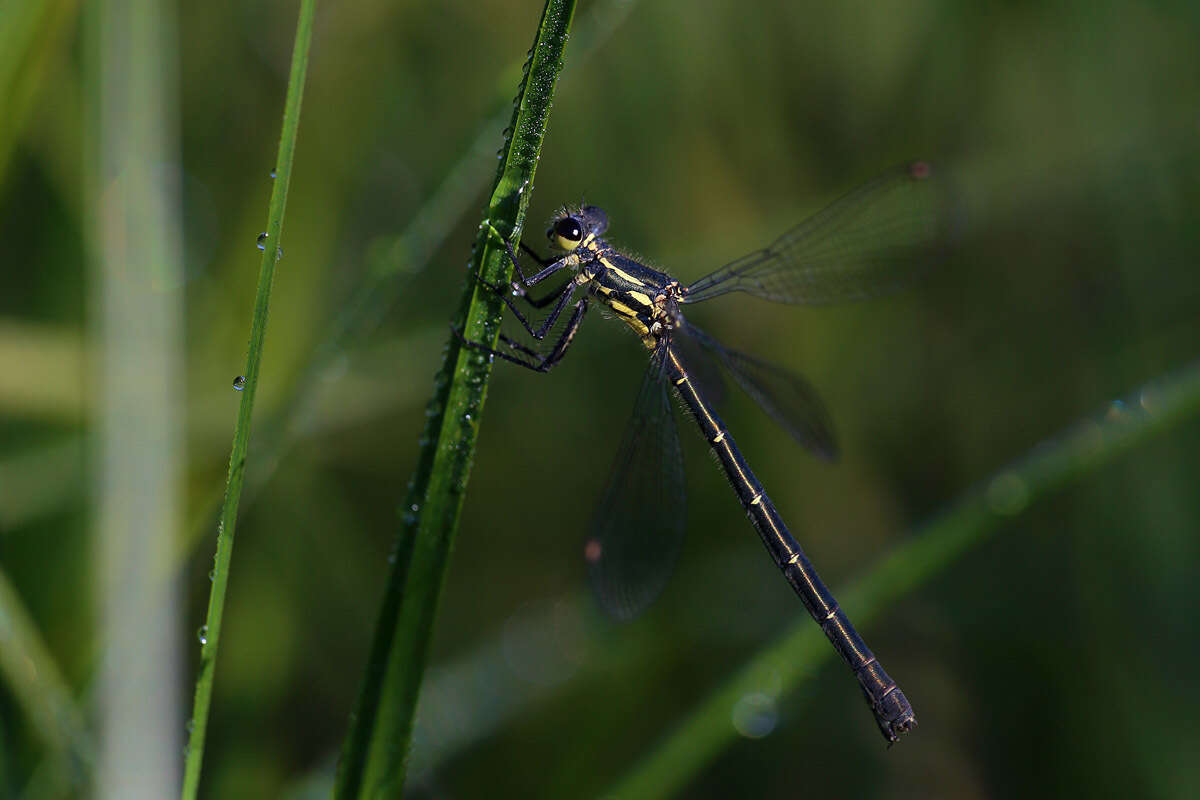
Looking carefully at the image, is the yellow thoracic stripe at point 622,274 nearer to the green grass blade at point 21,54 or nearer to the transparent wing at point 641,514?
the transparent wing at point 641,514

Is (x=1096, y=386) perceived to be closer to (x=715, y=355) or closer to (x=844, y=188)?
(x=844, y=188)

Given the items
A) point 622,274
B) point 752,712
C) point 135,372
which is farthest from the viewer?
point 622,274

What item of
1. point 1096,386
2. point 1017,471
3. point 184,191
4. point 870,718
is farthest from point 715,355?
point 184,191

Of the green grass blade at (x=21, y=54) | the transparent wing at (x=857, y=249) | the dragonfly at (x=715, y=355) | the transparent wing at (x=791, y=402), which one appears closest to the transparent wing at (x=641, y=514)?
the dragonfly at (x=715, y=355)

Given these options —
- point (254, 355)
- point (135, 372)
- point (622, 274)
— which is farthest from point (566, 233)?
point (254, 355)

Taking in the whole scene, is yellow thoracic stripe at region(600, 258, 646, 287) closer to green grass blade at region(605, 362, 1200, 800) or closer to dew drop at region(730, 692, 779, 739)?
green grass blade at region(605, 362, 1200, 800)

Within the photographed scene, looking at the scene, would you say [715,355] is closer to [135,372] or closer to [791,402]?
[791,402]

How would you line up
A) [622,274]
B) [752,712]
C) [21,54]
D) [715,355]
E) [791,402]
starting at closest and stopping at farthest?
1. [21,54]
2. [752,712]
3. [622,274]
4. [791,402]
5. [715,355]
